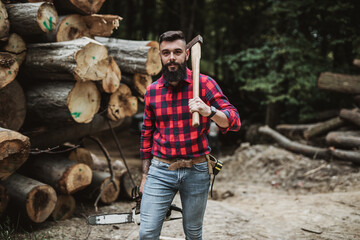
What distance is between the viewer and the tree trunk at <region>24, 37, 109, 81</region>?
3.47m

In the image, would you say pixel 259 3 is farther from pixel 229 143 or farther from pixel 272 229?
pixel 272 229

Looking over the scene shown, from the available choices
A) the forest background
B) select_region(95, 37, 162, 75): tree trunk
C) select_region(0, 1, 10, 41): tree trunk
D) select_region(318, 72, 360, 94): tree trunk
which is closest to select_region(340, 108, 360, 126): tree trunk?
select_region(318, 72, 360, 94): tree trunk

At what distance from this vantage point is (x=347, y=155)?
246 inches

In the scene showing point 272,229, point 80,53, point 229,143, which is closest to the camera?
point 80,53

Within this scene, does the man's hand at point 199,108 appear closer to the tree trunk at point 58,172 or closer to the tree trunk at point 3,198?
the tree trunk at point 58,172

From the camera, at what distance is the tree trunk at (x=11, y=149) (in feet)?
9.38

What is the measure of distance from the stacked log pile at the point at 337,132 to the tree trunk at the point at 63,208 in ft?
17.2

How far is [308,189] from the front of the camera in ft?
20.3

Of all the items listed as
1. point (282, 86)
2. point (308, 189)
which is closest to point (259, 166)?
point (308, 189)

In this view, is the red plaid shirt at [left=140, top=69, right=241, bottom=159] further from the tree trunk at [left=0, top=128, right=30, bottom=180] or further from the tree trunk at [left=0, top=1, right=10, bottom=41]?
the tree trunk at [left=0, top=1, right=10, bottom=41]

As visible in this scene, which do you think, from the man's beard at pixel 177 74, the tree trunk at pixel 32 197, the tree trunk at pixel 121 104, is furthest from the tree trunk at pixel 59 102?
the man's beard at pixel 177 74

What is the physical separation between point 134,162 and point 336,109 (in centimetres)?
577

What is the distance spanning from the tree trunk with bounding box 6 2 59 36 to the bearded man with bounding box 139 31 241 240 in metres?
1.83

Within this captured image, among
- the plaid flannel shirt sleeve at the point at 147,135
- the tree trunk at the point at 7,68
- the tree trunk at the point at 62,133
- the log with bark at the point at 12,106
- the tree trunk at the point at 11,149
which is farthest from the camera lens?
the tree trunk at the point at 62,133
